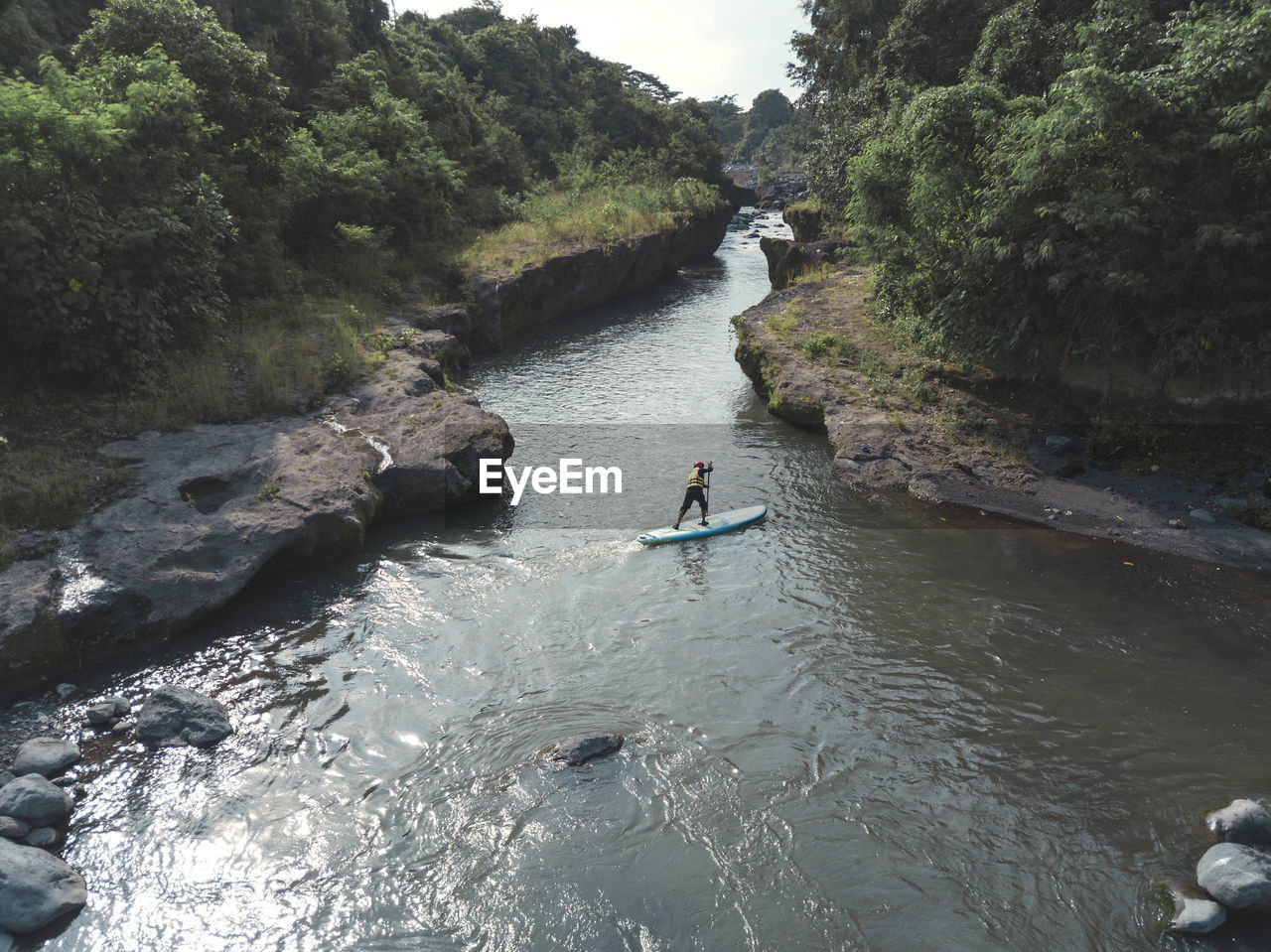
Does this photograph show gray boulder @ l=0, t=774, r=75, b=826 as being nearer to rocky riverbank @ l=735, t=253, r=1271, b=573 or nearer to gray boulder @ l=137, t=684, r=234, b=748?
gray boulder @ l=137, t=684, r=234, b=748


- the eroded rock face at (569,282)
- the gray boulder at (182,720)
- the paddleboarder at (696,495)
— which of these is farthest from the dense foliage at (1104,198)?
the gray boulder at (182,720)

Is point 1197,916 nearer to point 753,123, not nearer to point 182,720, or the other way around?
point 182,720

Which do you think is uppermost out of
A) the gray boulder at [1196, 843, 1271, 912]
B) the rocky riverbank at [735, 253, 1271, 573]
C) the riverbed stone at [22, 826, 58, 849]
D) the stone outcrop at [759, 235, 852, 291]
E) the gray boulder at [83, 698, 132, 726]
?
the stone outcrop at [759, 235, 852, 291]

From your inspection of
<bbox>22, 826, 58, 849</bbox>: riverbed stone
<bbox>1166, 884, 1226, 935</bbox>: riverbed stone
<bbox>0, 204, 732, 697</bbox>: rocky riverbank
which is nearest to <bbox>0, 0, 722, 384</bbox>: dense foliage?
<bbox>0, 204, 732, 697</bbox>: rocky riverbank

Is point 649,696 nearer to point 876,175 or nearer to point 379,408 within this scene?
point 379,408

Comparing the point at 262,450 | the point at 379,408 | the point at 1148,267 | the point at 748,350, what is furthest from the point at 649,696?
the point at 748,350

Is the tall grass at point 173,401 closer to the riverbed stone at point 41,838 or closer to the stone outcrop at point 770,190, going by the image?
the riverbed stone at point 41,838
